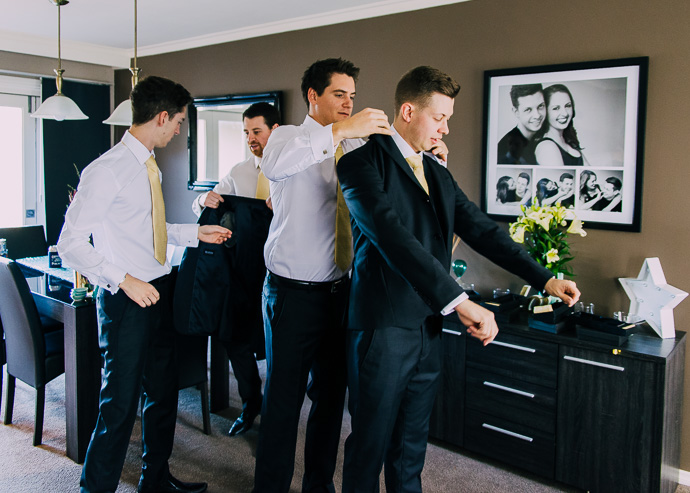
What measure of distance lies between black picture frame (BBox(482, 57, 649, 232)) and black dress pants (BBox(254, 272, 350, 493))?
1426 mm

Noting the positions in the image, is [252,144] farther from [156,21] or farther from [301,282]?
[156,21]

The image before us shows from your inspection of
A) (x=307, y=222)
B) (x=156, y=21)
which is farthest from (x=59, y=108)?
(x=307, y=222)

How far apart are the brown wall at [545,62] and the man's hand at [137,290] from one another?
196 cm

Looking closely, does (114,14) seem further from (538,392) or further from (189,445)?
(538,392)

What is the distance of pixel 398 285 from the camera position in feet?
5.82

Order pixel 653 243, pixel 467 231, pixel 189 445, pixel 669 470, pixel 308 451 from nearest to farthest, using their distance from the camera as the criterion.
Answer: pixel 467 231 < pixel 308 451 < pixel 669 470 < pixel 653 243 < pixel 189 445

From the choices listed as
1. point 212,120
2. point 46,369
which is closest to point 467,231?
point 46,369

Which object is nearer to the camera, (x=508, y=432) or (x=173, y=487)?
(x=173, y=487)

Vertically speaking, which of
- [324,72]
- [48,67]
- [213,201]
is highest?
[48,67]

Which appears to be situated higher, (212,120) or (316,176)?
(212,120)

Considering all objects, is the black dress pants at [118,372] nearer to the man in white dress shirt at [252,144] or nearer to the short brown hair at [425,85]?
the man in white dress shirt at [252,144]

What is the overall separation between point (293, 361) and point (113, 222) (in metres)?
0.84

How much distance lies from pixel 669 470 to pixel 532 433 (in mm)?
592

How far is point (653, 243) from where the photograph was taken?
110 inches
